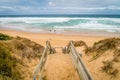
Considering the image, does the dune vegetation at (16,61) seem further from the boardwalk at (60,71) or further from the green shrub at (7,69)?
the boardwalk at (60,71)

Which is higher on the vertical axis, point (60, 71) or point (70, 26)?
point (60, 71)

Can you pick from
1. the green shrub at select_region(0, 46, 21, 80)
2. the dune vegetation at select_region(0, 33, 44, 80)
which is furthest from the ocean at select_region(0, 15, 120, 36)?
the green shrub at select_region(0, 46, 21, 80)

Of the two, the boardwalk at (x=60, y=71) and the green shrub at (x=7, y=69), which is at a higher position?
the green shrub at (x=7, y=69)

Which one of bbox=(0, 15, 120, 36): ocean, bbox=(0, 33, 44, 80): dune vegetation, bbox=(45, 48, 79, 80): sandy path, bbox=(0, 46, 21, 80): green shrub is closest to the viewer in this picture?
bbox=(0, 46, 21, 80): green shrub

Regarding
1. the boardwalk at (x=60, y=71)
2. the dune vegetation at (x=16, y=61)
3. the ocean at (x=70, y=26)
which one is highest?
the dune vegetation at (x=16, y=61)

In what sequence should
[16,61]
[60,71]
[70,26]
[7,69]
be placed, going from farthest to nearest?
[70,26] < [16,61] < [60,71] < [7,69]

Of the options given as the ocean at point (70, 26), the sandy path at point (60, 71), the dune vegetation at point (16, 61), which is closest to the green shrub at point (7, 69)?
the dune vegetation at point (16, 61)

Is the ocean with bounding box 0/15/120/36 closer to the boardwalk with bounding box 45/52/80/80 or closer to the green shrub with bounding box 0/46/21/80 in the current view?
the boardwalk with bounding box 45/52/80/80

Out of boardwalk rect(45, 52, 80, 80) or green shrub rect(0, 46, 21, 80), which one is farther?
boardwalk rect(45, 52, 80, 80)

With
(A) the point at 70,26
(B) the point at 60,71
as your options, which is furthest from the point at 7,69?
(A) the point at 70,26

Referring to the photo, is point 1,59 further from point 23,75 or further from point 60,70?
point 60,70

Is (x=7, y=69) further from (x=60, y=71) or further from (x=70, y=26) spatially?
(x=70, y=26)

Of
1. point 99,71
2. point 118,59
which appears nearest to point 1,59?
point 99,71

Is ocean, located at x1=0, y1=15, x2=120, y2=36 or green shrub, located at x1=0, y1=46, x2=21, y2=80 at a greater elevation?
green shrub, located at x1=0, y1=46, x2=21, y2=80
